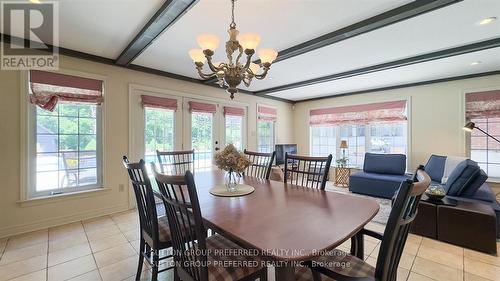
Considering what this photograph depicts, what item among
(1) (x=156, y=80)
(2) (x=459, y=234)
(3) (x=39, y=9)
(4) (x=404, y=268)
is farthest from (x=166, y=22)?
(2) (x=459, y=234)

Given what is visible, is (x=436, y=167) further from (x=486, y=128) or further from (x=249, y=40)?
(x=249, y=40)

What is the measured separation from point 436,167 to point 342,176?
1.80m

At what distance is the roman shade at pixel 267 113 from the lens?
5605 mm

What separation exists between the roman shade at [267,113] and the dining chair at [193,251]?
4.49m

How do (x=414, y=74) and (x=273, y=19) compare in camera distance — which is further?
(x=414, y=74)

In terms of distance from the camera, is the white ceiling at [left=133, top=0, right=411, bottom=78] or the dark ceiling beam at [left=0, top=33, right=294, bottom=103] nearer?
the white ceiling at [left=133, top=0, right=411, bottom=78]

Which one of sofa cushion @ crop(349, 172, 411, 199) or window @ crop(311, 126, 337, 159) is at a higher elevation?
window @ crop(311, 126, 337, 159)

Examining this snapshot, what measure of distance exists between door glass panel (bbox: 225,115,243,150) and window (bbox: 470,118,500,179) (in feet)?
15.0

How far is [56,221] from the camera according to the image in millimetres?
2887

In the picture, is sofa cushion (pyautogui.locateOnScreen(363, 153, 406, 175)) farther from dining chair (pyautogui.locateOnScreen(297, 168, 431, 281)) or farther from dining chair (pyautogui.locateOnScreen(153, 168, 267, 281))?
dining chair (pyautogui.locateOnScreen(153, 168, 267, 281))

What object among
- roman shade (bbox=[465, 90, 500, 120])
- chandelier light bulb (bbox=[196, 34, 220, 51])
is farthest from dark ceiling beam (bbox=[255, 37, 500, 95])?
chandelier light bulb (bbox=[196, 34, 220, 51])

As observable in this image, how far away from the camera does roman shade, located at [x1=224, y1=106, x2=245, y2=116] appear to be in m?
4.81

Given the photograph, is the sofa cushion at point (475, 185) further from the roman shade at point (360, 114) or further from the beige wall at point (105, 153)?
the beige wall at point (105, 153)

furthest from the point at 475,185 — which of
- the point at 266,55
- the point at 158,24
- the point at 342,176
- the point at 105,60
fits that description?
the point at 105,60
